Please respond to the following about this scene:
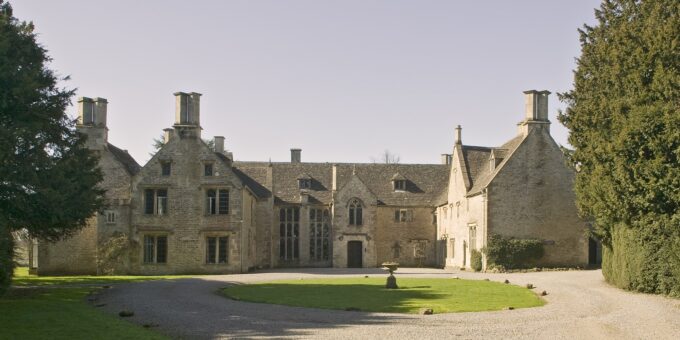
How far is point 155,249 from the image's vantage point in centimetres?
4941

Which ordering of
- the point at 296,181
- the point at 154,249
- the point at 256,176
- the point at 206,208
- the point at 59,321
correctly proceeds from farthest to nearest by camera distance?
the point at 296,181, the point at 256,176, the point at 206,208, the point at 154,249, the point at 59,321

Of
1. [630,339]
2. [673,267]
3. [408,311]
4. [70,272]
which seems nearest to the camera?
[630,339]

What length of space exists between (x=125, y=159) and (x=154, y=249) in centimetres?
953

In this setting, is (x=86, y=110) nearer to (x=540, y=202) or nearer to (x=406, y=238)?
(x=406, y=238)

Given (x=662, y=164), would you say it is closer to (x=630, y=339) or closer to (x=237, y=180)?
(x=630, y=339)

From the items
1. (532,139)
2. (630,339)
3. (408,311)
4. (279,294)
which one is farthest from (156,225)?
(630,339)

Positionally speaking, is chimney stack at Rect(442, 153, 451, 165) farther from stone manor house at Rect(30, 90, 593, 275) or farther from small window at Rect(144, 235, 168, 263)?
small window at Rect(144, 235, 168, 263)

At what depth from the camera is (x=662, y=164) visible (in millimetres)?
29375

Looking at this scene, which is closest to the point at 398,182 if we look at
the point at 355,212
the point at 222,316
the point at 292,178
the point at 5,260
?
the point at 355,212

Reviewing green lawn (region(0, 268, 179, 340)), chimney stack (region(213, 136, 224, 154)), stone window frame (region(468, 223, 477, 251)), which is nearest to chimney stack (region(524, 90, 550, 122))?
stone window frame (region(468, 223, 477, 251))

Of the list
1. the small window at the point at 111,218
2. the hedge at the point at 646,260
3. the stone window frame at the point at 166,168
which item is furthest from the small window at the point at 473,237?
the small window at the point at 111,218

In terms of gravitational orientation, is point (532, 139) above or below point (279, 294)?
above

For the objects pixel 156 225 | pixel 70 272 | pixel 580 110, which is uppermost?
pixel 580 110

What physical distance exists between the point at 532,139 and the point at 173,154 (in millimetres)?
25292
